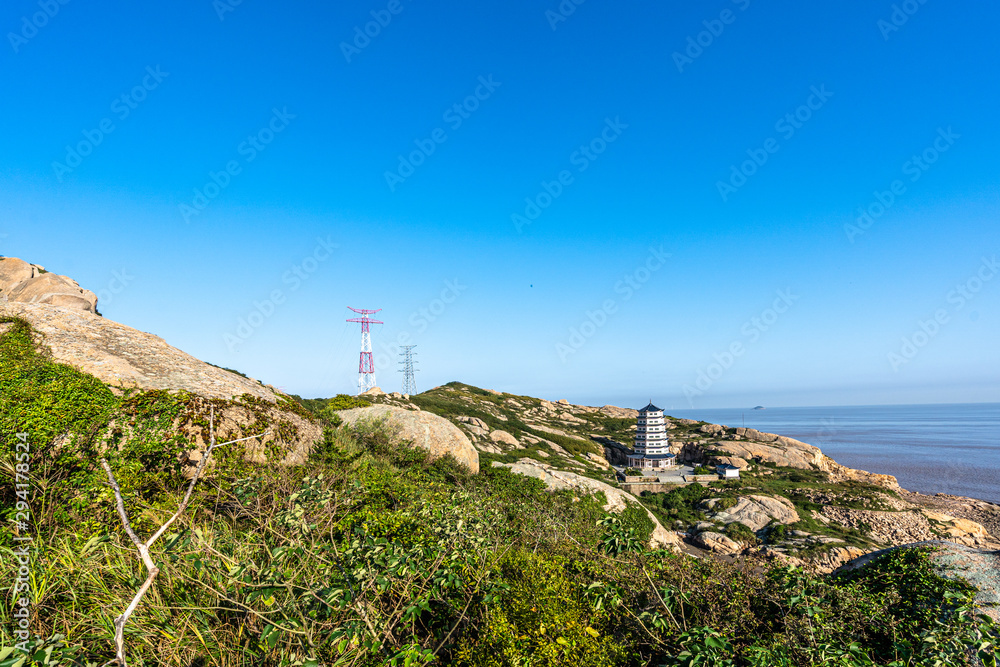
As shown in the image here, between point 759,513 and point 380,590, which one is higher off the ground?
point 380,590

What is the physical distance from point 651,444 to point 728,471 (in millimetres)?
8717

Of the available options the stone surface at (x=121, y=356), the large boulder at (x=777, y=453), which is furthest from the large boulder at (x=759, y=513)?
the stone surface at (x=121, y=356)

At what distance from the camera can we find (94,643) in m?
3.30

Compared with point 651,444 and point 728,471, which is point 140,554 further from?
point 651,444

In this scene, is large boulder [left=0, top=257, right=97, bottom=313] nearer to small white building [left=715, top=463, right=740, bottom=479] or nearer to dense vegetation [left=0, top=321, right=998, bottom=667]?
dense vegetation [left=0, top=321, right=998, bottom=667]

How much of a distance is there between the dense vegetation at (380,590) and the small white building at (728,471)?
1760 inches

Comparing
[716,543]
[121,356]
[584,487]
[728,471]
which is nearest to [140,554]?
[121,356]

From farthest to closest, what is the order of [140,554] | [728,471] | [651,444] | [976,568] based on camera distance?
1. [651,444]
2. [728,471]
3. [976,568]
4. [140,554]

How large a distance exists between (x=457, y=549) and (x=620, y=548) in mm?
1936

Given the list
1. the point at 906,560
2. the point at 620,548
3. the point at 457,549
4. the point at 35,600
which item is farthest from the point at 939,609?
the point at 35,600

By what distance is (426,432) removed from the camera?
15594 millimetres

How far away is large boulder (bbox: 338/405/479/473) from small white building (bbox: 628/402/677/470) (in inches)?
1583

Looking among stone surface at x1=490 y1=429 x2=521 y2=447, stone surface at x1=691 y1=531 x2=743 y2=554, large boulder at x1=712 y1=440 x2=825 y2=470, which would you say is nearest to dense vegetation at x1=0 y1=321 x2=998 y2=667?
stone surface at x1=691 y1=531 x2=743 y2=554

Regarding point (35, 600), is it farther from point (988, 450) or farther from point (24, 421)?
point (988, 450)
